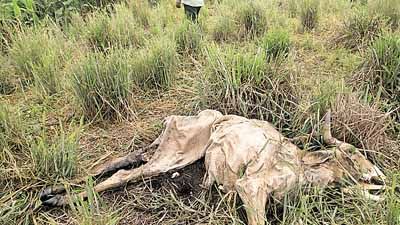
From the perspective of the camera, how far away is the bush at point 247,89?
2.81 meters

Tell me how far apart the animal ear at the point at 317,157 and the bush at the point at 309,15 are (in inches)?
113

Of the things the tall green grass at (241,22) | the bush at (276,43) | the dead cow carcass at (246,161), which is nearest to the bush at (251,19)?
the tall green grass at (241,22)

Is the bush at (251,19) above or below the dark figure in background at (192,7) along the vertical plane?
below

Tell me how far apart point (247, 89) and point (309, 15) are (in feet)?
8.36

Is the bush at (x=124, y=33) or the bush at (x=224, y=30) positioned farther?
the bush at (x=224, y=30)

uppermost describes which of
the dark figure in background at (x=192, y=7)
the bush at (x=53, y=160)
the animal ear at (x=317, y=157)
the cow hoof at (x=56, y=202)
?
the dark figure in background at (x=192, y=7)

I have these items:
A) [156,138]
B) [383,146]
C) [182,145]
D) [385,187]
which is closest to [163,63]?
[156,138]

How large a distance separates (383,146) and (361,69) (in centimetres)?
96

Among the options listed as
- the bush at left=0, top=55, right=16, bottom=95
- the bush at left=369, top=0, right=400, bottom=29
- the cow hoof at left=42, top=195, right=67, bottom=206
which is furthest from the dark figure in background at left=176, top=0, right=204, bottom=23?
the cow hoof at left=42, top=195, right=67, bottom=206

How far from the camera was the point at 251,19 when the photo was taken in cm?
473

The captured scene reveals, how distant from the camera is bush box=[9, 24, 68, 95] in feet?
11.3

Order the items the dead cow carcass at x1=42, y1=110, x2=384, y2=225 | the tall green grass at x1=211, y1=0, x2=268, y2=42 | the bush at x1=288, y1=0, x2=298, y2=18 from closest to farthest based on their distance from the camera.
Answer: the dead cow carcass at x1=42, y1=110, x2=384, y2=225 < the tall green grass at x1=211, y1=0, x2=268, y2=42 < the bush at x1=288, y1=0, x2=298, y2=18

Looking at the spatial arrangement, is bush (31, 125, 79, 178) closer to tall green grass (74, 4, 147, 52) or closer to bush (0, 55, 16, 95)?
bush (0, 55, 16, 95)

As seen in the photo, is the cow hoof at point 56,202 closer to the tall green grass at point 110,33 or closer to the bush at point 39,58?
the bush at point 39,58
